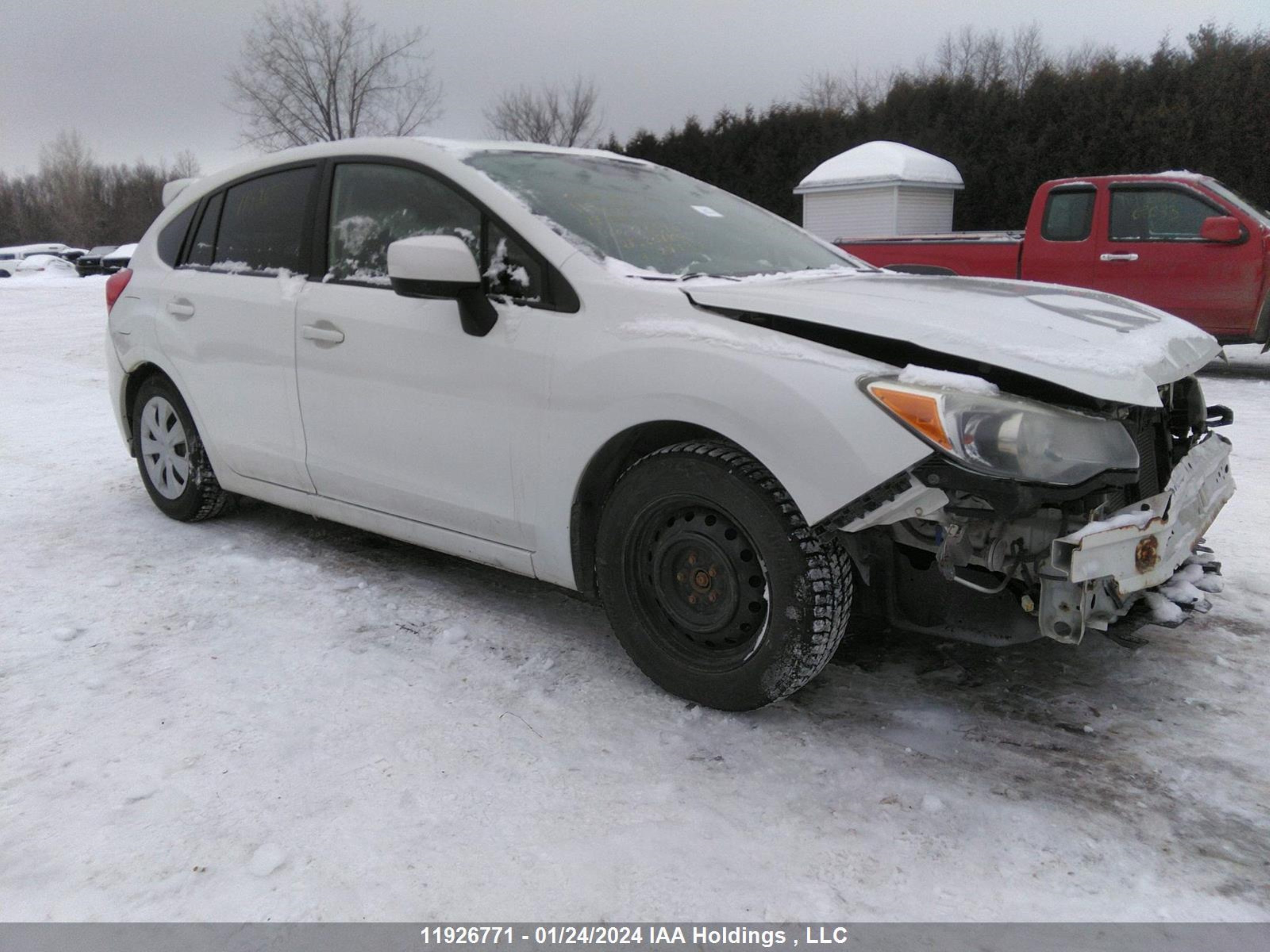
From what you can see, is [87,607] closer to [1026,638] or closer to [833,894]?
[833,894]

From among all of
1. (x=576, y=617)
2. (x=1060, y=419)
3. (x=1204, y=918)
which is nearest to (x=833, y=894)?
(x=1204, y=918)

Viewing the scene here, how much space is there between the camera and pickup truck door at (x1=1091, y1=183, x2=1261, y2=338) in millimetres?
9344

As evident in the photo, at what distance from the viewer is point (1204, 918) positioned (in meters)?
2.16

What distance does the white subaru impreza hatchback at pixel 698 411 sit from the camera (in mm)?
2574

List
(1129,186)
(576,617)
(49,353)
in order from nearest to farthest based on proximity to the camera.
A: (576,617) < (1129,186) < (49,353)

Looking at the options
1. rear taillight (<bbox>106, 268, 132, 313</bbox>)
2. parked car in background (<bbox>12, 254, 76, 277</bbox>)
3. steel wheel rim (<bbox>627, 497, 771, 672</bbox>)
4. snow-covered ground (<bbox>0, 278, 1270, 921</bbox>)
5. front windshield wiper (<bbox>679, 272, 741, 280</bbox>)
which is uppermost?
parked car in background (<bbox>12, 254, 76, 277</bbox>)

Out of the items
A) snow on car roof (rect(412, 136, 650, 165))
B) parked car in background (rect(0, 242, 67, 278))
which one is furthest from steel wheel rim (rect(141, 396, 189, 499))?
parked car in background (rect(0, 242, 67, 278))

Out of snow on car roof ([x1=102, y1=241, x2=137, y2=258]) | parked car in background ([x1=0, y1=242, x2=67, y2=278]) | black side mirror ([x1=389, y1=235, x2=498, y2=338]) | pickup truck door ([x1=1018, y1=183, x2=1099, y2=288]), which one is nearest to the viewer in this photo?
black side mirror ([x1=389, y1=235, x2=498, y2=338])

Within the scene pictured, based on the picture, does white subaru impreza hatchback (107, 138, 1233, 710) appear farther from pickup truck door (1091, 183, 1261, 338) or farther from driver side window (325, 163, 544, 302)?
pickup truck door (1091, 183, 1261, 338)

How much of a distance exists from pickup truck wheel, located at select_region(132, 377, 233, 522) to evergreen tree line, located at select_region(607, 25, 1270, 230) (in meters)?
13.4

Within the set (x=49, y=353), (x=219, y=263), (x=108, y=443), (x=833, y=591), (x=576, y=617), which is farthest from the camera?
(x=49, y=353)

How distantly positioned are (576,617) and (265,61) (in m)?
29.9

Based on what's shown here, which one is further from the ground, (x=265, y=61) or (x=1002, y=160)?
(x=265, y=61)

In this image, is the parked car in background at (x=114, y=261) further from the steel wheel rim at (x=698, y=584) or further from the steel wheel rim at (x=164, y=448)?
the steel wheel rim at (x=698, y=584)
